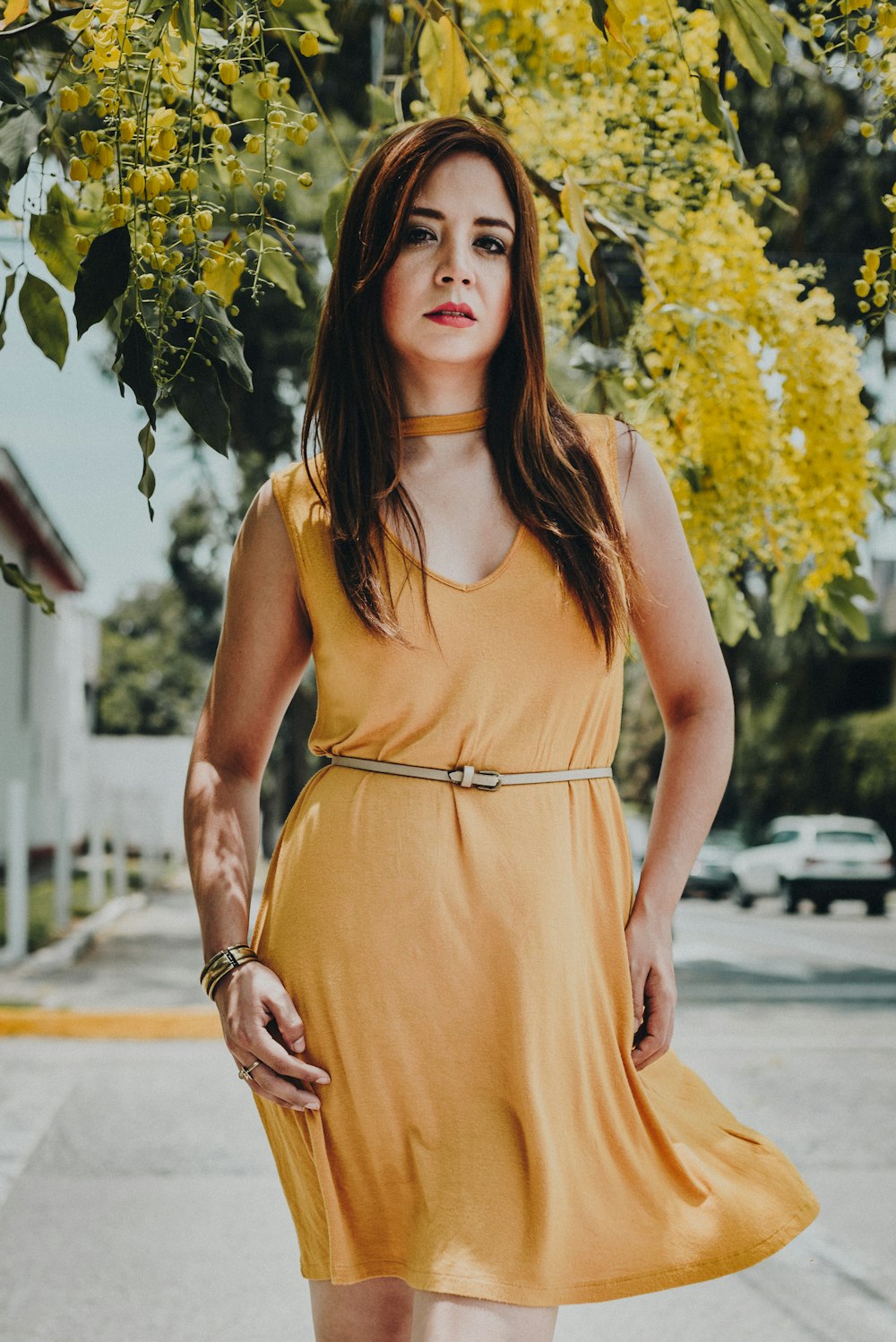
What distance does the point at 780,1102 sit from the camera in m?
6.85

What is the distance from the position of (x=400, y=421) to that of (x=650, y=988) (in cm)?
78

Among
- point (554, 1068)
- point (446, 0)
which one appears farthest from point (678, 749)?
point (446, 0)

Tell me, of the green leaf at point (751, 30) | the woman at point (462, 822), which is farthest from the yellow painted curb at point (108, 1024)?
the green leaf at point (751, 30)

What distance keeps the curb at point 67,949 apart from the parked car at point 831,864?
11.9 metres

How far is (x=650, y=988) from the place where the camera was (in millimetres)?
1839

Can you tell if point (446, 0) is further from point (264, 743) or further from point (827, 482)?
point (264, 743)

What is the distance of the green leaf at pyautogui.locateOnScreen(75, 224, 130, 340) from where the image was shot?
1.73 m

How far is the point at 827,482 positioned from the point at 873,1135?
382cm

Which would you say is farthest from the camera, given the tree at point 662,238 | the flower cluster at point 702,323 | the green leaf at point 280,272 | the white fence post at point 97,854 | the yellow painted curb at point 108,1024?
the white fence post at point 97,854

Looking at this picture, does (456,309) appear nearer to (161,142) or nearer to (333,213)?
(161,142)

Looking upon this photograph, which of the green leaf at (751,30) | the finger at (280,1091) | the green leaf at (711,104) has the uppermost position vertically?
the green leaf at (751,30)

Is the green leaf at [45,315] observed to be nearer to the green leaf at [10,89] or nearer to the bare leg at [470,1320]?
the green leaf at [10,89]

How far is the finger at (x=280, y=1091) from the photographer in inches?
69.5

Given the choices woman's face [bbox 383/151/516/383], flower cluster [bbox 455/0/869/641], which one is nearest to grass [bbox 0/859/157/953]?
flower cluster [bbox 455/0/869/641]
